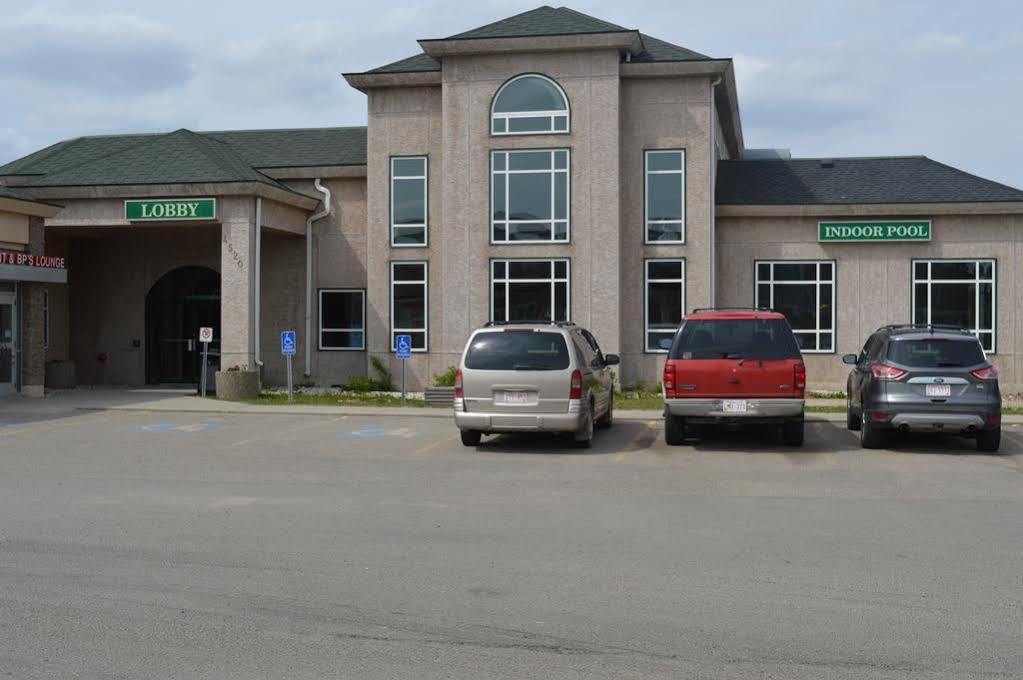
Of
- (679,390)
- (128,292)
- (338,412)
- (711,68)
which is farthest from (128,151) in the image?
(679,390)

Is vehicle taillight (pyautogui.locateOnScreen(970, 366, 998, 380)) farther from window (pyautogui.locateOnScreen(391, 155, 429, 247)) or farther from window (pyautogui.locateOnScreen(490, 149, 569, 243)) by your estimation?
window (pyautogui.locateOnScreen(391, 155, 429, 247))

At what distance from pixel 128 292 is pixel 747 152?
22.9 m

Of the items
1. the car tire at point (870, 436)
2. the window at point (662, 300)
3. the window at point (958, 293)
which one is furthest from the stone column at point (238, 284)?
the window at point (958, 293)

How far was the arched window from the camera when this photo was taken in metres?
25.5

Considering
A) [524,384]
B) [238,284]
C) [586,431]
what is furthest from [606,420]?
[238,284]

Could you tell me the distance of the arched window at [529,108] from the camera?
25531 millimetres

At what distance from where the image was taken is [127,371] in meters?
29.0

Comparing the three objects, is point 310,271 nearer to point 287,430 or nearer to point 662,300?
point 662,300

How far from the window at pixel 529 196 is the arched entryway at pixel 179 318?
8.44 m

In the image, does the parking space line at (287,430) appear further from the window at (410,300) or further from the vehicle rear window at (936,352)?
the vehicle rear window at (936,352)

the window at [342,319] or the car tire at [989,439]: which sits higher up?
the window at [342,319]

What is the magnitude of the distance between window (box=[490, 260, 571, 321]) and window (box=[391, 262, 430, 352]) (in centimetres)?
197

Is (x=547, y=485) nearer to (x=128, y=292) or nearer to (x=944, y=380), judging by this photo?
(x=944, y=380)

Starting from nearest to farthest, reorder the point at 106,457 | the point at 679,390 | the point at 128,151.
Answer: the point at 106,457 → the point at 679,390 → the point at 128,151
